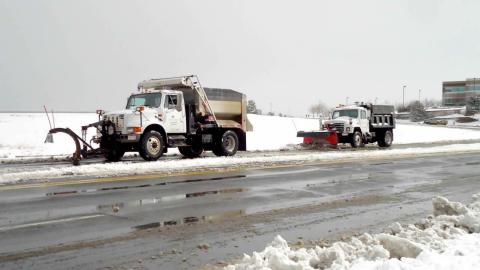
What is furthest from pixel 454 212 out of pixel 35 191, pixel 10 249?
pixel 35 191

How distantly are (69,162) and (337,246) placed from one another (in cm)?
1419

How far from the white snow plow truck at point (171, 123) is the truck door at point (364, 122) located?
10.1 metres

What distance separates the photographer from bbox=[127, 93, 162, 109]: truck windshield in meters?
18.3

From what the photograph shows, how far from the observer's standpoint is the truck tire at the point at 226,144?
20.2 m

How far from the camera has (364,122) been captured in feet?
Answer: 95.2

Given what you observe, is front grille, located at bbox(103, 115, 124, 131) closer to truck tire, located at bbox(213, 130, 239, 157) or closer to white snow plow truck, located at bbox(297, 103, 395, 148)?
truck tire, located at bbox(213, 130, 239, 157)

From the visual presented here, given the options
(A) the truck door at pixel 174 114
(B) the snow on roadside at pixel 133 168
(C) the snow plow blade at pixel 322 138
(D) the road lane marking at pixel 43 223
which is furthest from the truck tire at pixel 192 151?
(D) the road lane marking at pixel 43 223

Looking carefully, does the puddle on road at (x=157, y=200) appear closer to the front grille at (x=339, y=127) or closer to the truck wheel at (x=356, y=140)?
the front grille at (x=339, y=127)

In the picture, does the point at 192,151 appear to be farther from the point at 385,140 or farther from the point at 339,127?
the point at 385,140

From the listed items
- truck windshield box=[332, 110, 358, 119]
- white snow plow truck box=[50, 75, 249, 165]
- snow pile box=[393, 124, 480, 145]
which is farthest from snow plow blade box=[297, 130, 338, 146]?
snow pile box=[393, 124, 480, 145]

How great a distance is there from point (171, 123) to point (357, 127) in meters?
13.7

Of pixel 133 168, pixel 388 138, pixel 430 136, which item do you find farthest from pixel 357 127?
pixel 430 136

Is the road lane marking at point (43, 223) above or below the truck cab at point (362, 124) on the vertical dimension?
below

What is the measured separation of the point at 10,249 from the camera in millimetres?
5543
